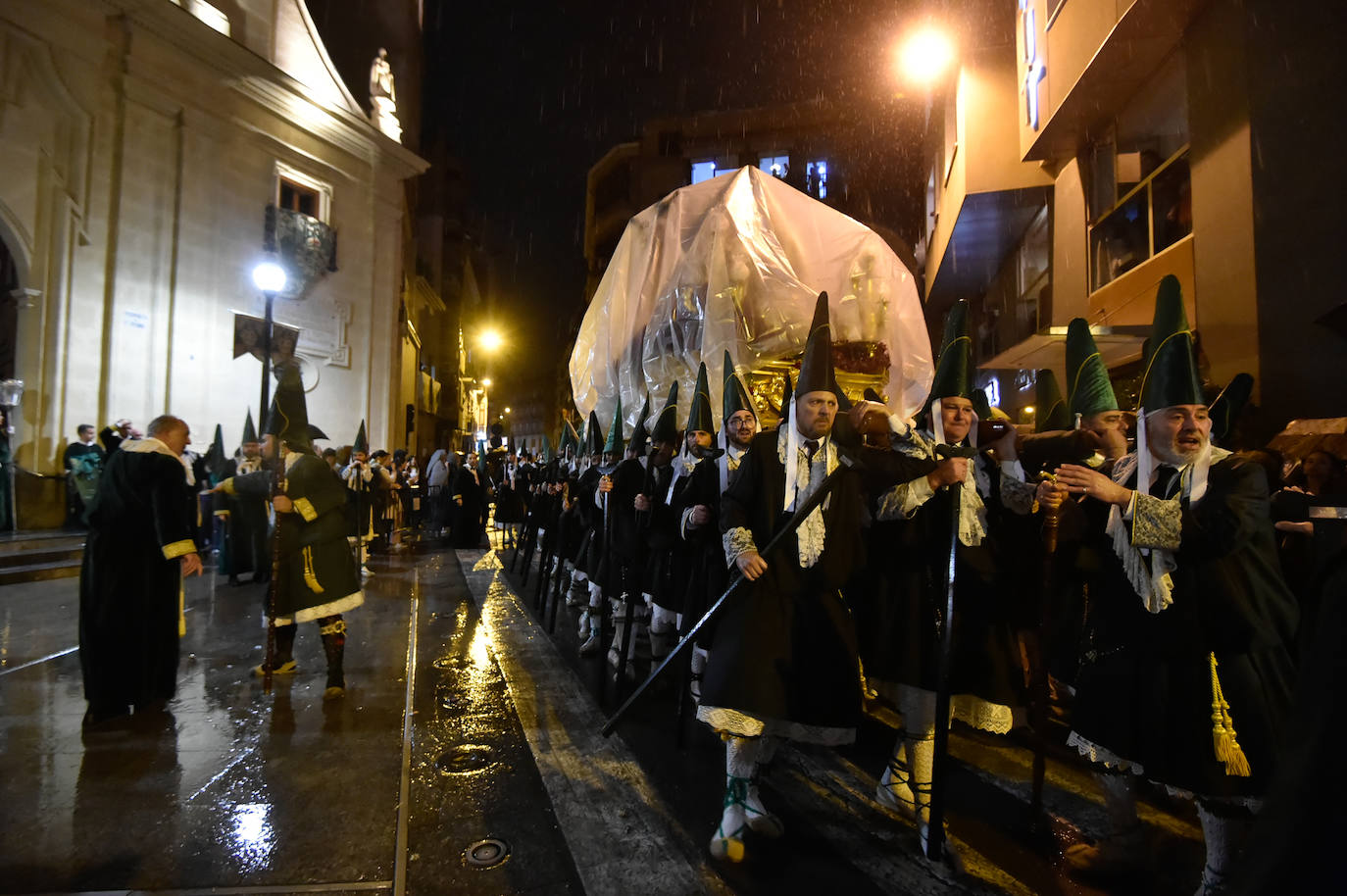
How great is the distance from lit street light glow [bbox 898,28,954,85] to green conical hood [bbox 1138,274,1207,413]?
1341 cm

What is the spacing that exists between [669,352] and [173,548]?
4.89 metres

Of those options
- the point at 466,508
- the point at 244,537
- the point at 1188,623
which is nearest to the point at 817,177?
the point at 466,508

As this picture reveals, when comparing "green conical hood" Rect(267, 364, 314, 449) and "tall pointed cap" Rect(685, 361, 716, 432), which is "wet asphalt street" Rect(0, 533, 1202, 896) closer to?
"green conical hood" Rect(267, 364, 314, 449)

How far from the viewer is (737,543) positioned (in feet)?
10.1

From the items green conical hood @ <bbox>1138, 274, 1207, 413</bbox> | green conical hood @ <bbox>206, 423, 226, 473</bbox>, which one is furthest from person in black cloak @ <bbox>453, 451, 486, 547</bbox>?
green conical hood @ <bbox>1138, 274, 1207, 413</bbox>

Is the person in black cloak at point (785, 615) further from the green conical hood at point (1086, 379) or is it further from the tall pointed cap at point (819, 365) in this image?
the green conical hood at point (1086, 379)

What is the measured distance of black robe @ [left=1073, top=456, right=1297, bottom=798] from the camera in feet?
7.73

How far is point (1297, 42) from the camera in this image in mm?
6910

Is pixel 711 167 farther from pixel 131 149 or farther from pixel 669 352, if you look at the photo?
pixel 669 352

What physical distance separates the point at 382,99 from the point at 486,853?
27824 millimetres

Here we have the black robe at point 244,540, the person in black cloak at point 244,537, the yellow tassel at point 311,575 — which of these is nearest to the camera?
the yellow tassel at point 311,575

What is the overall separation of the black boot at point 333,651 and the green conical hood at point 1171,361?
17.1 feet

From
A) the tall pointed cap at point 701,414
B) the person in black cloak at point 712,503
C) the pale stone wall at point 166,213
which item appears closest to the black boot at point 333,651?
the person in black cloak at point 712,503

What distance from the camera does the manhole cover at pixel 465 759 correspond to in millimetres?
3787
